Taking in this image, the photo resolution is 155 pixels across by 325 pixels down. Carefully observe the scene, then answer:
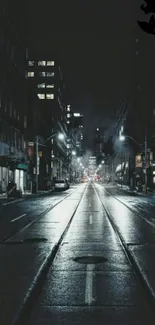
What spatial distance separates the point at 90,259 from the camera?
11727mm

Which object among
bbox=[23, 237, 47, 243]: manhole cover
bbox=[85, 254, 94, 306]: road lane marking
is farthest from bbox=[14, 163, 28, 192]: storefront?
bbox=[85, 254, 94, 306]: road lane marking

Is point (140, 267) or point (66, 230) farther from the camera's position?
point (66, 230)

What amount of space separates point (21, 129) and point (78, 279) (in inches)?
2485

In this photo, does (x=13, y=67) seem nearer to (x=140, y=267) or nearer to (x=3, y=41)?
(x=3, y=41)

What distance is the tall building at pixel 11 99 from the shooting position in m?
58.1

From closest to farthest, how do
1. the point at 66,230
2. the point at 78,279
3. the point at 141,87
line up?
1. the point at 78,279
2. the point at 66,230
3. the point at 141,87

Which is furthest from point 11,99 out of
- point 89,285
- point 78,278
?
point 89,285

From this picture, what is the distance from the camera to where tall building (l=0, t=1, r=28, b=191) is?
191 ft

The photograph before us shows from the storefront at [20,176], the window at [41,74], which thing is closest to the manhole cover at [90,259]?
the storefront at [20,176]

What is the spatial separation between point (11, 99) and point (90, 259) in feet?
181

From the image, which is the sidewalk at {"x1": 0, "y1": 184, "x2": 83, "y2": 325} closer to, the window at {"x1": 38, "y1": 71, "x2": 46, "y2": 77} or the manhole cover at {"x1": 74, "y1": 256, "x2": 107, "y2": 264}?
the manhole cover at {"x1": 74, "y1": 256, "x2": 107, "y2": 264}

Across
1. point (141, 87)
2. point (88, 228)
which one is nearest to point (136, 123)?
point (141, 87)

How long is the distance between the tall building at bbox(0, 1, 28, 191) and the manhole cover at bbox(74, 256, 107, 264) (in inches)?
1596

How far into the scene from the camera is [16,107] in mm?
68625
